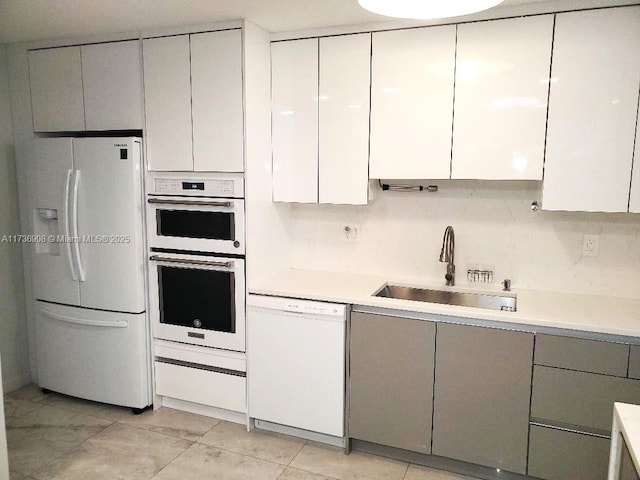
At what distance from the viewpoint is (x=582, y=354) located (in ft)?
7.62

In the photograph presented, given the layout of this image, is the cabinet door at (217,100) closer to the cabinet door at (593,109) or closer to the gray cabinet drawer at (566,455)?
the cabinet door at (593,109)

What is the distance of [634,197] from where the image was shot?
245cm

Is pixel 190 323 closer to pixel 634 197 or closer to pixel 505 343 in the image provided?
pixel 505 343

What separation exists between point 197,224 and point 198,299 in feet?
1.54

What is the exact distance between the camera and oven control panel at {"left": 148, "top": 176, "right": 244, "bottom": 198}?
2949 millimetres

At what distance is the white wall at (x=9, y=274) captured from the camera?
11.5 feet

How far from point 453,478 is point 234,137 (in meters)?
2.24

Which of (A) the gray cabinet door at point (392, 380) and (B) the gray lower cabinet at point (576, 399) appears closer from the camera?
(B) the gray lower cabinet at point (576, 399)

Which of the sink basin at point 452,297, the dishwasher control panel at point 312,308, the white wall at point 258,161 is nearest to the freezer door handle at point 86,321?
the white wall at point 258,161

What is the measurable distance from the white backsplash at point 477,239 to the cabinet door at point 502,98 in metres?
0.32

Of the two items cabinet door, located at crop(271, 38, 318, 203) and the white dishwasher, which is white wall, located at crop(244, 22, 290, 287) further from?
the white dishwasher

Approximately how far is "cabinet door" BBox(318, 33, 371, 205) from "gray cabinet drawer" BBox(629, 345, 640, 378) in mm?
Result: 1533

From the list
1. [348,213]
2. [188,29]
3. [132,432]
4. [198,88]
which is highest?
[188,29]

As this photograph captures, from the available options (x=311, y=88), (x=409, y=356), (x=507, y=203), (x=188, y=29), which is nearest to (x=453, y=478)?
(x=409, y=356)
